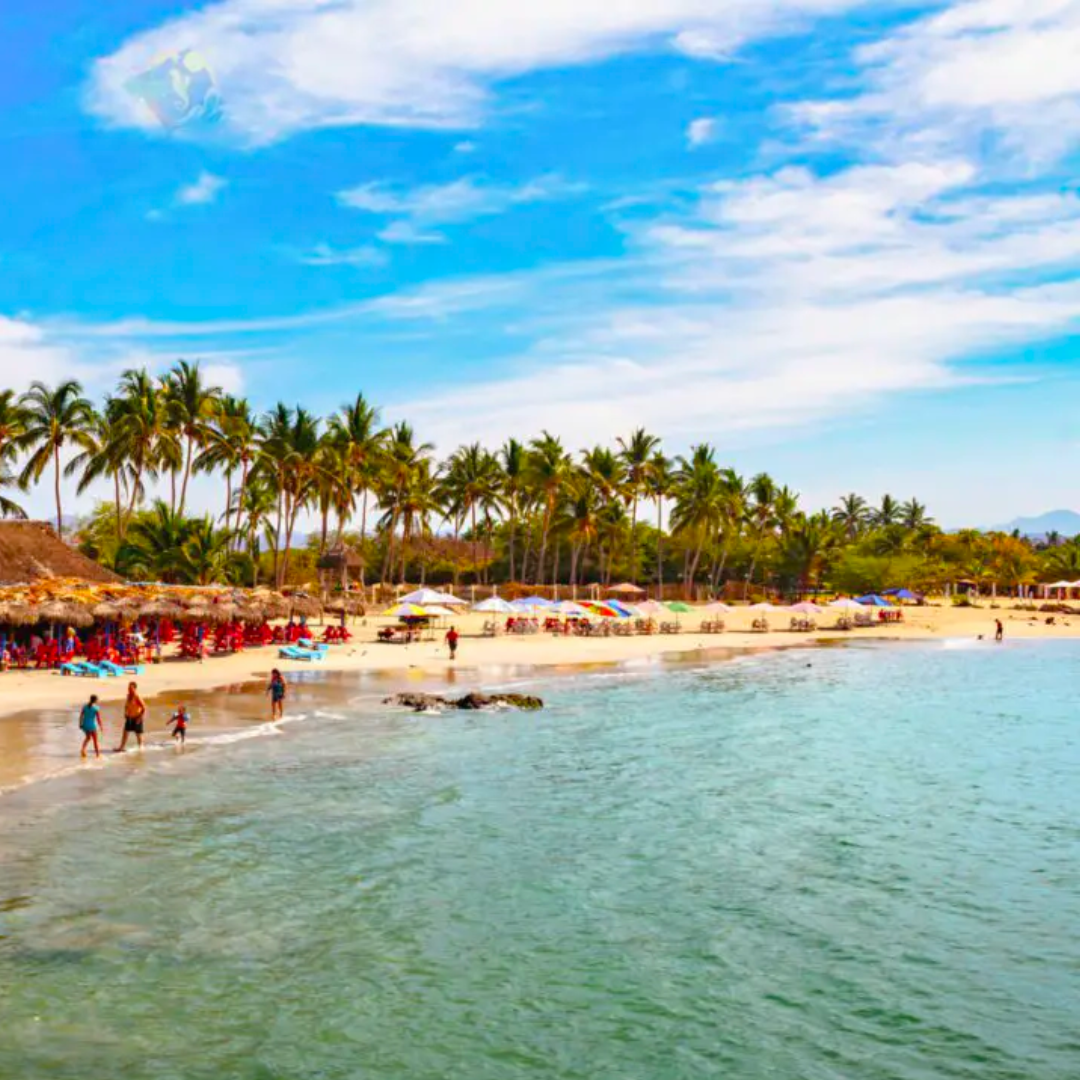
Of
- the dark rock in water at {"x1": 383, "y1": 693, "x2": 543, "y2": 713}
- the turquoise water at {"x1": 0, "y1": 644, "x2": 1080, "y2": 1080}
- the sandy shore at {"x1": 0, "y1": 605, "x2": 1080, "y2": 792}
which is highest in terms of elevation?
the sandy shore at {"x1": 0, "y1": 605, "x2": 1080, "y2": 792}

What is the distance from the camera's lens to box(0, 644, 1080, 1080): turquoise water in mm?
9805

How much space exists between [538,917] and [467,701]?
17045mm

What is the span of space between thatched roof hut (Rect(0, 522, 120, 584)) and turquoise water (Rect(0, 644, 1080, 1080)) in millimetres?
19681

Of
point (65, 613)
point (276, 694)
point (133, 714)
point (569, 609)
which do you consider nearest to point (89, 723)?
point (133, 714)

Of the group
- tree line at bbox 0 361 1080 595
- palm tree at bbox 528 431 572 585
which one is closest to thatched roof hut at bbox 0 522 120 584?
tree line at bbox 0 361 1080 595

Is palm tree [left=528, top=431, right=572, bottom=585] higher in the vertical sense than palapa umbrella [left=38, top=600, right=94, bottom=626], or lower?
higher

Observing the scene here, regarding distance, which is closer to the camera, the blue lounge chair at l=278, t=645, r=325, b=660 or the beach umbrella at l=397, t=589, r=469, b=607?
the blue lounge chair at l=278, t=645, r=325, b=660

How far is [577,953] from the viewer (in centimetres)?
1209

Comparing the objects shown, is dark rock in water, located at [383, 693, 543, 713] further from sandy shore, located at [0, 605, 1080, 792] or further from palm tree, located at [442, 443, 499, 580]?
palm tree, located at [442, 443, 499, 580]

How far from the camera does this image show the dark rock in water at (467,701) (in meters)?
29.7

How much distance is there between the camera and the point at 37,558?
4075 centimetres

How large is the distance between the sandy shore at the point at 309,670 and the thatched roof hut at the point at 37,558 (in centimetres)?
738

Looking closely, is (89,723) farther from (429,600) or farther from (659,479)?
(659,479)

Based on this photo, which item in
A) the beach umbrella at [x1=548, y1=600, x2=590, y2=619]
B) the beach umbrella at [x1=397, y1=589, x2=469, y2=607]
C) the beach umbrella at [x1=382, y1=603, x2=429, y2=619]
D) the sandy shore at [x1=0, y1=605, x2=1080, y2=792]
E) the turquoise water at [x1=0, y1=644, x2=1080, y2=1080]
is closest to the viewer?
the turquoise water at [x1=0, y1=644, x2=1080, y2=1080]
